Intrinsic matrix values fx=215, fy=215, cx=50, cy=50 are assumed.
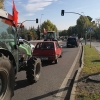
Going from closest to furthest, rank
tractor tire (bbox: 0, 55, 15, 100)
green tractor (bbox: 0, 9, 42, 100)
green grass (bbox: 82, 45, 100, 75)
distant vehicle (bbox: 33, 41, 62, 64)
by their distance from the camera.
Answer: tractor tire (bbox: 0, 55, 15, 100), green tractor (bbox: 0, 9, 42, 100), green grass (bbox: 82, 45, 100, 75), distant vehicle (bbox: 33, 41, 62, 64)

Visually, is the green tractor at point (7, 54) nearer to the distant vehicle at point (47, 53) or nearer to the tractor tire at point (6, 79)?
the tractor tire at point (6, 79)

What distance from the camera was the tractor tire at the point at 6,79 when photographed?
477 cm

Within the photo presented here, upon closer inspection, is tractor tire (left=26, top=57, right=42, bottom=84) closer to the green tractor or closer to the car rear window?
the green tractor

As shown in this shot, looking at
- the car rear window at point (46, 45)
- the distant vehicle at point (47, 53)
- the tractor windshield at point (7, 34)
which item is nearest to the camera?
the tractor windshield at point (7, 34)

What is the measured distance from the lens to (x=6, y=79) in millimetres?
→ 4988

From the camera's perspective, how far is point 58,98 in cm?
600

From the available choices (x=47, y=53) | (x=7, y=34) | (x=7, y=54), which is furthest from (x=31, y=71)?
(x=47, y=53)

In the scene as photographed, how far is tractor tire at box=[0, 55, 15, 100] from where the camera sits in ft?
15.7

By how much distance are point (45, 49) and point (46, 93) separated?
7158 mm

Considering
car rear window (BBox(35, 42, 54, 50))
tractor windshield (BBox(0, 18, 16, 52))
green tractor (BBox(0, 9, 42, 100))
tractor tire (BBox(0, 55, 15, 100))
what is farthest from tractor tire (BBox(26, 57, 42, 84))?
car rear window (BBox(35, 42, 54, 50))

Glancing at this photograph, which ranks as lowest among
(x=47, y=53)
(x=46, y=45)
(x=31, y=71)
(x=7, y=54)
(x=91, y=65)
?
(x=91, y=65)

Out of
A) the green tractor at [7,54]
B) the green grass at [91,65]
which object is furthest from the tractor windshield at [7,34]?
the green grass at [91,65]

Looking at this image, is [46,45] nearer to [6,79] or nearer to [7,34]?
[7,34]

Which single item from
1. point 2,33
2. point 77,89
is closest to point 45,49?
point 77,89
